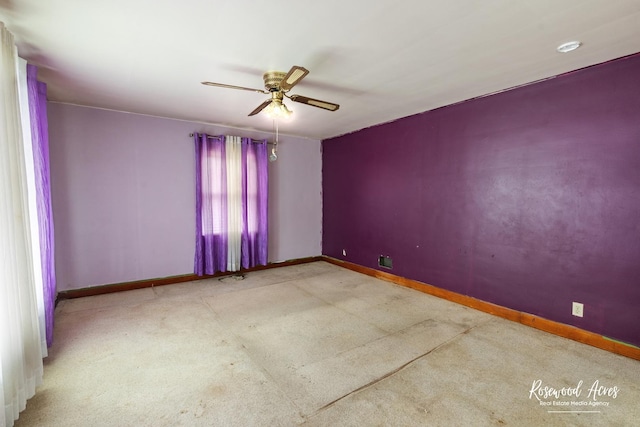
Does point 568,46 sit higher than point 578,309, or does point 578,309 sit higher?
point 568,46

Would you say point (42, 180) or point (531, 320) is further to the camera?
point (531, 320)

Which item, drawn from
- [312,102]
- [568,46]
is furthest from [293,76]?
[568,46]

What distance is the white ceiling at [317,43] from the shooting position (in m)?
1.70

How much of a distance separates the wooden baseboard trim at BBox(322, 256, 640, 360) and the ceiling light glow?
8.06 feet

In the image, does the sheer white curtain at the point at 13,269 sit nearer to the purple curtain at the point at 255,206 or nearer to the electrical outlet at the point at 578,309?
the purple curtain at the point at 255,206

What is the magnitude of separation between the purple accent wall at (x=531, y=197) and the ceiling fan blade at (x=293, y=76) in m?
2.35

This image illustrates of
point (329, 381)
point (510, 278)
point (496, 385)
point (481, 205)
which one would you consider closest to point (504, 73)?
point (481, 205)

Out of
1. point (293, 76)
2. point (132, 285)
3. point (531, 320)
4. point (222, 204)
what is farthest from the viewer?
point (222, 204)

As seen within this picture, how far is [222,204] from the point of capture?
452cm

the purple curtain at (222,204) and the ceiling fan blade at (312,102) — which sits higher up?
the ceiling fan blade at (312,102)

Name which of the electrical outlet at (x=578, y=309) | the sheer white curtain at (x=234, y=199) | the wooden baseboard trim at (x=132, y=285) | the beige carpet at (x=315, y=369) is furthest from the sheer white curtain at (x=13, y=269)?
the electrical outlet at (x=578, y=309)

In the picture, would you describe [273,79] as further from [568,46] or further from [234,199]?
[234,199]

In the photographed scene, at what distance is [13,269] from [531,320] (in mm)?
4313

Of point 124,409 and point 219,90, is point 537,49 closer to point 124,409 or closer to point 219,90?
point 219,90
